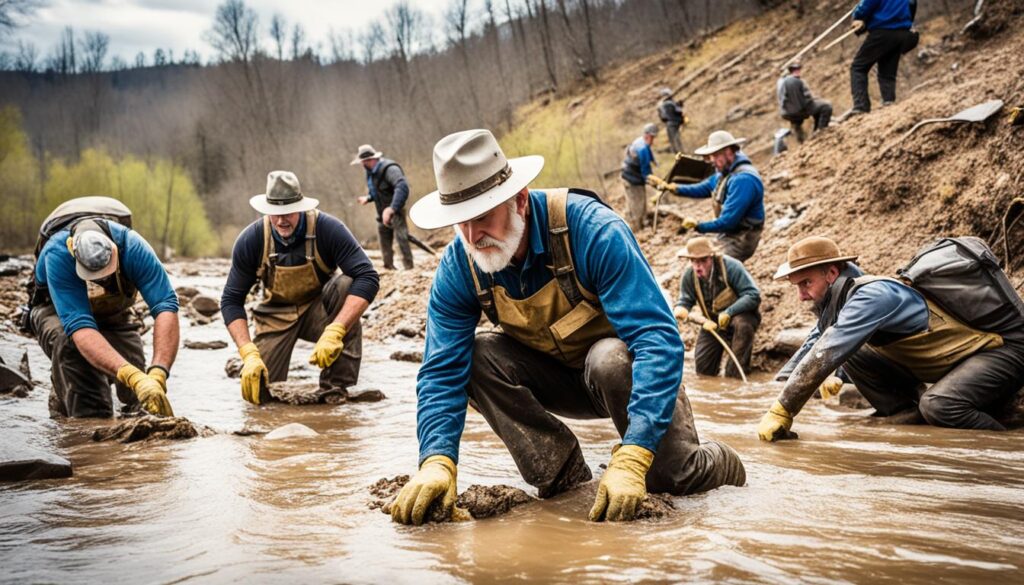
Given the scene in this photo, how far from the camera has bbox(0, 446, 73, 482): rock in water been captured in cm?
325

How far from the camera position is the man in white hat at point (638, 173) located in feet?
40.0

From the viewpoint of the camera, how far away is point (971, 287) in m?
4.31

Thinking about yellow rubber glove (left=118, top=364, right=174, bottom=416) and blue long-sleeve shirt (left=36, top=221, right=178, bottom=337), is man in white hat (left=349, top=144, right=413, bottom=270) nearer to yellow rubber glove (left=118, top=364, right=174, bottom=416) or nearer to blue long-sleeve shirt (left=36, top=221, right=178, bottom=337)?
blue long-sleeve shirt (left=36, top=221, right=178, bottom=337)

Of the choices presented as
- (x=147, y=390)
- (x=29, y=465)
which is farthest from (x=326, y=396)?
(x=29, y=465)

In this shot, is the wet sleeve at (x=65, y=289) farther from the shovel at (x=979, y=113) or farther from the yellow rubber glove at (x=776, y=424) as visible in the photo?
the shovel at (x=979, y=113)

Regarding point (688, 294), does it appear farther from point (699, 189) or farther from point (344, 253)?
point (344, 253)

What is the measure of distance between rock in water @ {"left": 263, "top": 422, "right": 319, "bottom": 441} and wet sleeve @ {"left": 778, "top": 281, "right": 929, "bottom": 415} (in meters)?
2.59

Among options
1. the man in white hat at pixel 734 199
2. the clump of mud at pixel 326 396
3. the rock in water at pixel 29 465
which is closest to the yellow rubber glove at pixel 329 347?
the clump of mud at pixel 326 396

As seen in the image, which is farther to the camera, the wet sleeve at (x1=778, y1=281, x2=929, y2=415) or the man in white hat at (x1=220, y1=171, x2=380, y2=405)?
the man in white hat at (x1=220, y1=171, x2=380, y2=405)

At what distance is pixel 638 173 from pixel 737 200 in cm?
477

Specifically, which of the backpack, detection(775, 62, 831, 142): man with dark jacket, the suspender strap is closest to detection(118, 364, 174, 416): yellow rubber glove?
the suspender strap

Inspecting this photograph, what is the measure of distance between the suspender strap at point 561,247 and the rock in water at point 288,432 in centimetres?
212

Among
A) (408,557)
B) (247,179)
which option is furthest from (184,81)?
(408,557)

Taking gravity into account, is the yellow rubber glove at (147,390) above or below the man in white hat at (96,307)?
below
